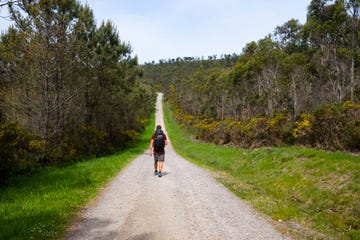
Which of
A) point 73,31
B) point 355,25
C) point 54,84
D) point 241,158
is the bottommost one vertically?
point 241,158

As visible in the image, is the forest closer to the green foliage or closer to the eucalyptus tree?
the eucalyptus tree

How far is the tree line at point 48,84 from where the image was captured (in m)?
12.1

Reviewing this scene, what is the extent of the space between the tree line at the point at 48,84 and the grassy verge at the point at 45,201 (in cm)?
167

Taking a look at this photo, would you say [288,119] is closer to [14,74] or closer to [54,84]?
[54,84]

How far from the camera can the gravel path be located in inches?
221

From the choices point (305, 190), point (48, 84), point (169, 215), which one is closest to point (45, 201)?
point (169, 215)

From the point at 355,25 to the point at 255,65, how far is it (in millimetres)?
13987

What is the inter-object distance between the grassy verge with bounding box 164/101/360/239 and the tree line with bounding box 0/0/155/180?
321 inches

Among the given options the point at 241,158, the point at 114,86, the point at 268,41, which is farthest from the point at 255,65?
the point at 241,158

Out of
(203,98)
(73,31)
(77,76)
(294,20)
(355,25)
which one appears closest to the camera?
(73,31)

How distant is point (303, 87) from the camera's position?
86.6 ft

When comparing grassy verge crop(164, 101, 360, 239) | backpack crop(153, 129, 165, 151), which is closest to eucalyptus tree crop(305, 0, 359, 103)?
grassy verge crop(164, 101, 360, 239)

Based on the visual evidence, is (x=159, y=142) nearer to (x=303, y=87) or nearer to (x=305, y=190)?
(x=305, y=190)

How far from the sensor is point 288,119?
58.9 feet
